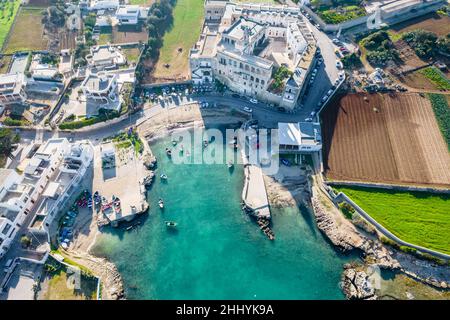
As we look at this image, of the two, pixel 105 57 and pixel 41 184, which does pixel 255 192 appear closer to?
pixel 41 184

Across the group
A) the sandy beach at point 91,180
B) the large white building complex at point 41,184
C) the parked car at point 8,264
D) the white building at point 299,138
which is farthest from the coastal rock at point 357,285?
the parked car at point 8,264

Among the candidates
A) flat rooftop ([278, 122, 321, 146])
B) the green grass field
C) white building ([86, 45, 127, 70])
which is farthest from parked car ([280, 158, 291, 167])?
white building ([86, 45, 127, 70])

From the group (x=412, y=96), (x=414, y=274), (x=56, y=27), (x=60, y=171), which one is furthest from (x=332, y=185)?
(x=56, y=27)

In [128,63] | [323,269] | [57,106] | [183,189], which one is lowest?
Answer: [323,269]

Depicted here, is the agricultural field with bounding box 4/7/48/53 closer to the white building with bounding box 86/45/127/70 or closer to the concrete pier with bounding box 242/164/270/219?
the white building with bounding box 86/45/127/70

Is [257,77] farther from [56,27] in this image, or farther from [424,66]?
[56,27]

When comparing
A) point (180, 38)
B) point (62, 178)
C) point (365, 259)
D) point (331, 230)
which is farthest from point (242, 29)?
point (365, 259)
